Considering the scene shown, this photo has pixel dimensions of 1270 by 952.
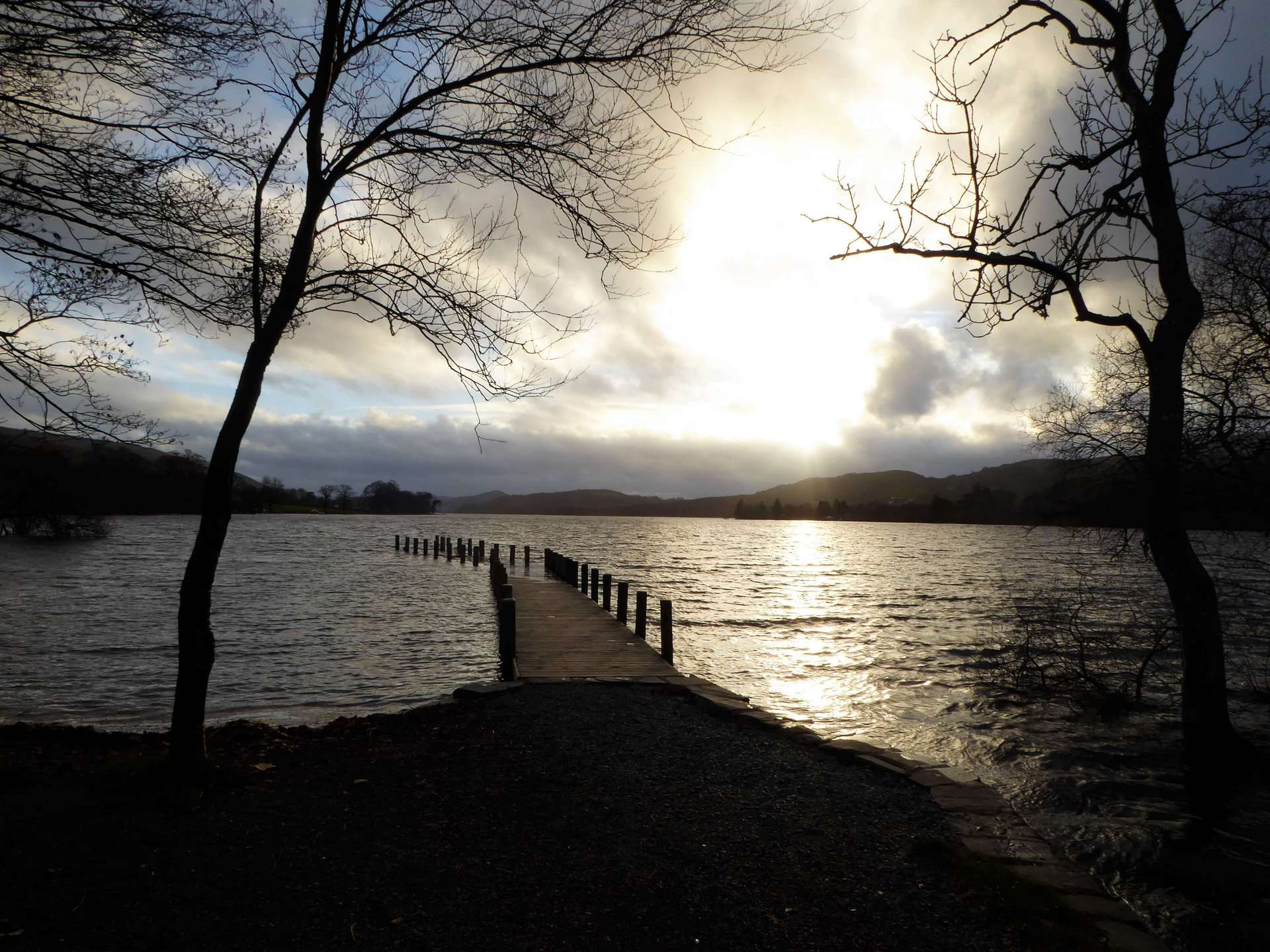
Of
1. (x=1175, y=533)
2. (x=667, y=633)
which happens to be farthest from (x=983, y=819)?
(x=667, y=633)

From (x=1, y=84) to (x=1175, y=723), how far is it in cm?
1597

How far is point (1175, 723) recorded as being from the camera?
11469 millimetres

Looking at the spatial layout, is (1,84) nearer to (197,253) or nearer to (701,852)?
(197,253)

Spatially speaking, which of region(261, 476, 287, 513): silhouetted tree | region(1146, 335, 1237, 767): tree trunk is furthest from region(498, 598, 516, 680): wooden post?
region(261, 476, 287, 513): silhouetted tree

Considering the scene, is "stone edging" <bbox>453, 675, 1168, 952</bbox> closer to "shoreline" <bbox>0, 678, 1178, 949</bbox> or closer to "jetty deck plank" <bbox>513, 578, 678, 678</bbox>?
"shoreline" <bbox>0, 678, 1178, 949</bbox>

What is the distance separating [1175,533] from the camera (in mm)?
7766

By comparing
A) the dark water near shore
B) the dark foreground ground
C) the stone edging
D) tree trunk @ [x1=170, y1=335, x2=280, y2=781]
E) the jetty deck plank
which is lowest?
the dark water near shore

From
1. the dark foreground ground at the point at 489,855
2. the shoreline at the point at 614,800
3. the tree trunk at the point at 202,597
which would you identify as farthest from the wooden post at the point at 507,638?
the tree trunk at the point at 202,597

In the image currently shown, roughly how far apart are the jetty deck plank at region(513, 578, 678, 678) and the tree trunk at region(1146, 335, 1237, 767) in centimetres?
664

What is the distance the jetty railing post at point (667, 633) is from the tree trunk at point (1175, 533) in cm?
755

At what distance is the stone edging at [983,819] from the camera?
4.38 metres

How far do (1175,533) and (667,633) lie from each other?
8153mm

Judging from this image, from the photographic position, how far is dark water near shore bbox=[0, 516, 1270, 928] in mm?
8531

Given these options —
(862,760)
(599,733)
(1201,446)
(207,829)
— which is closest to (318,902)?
(207,829)
